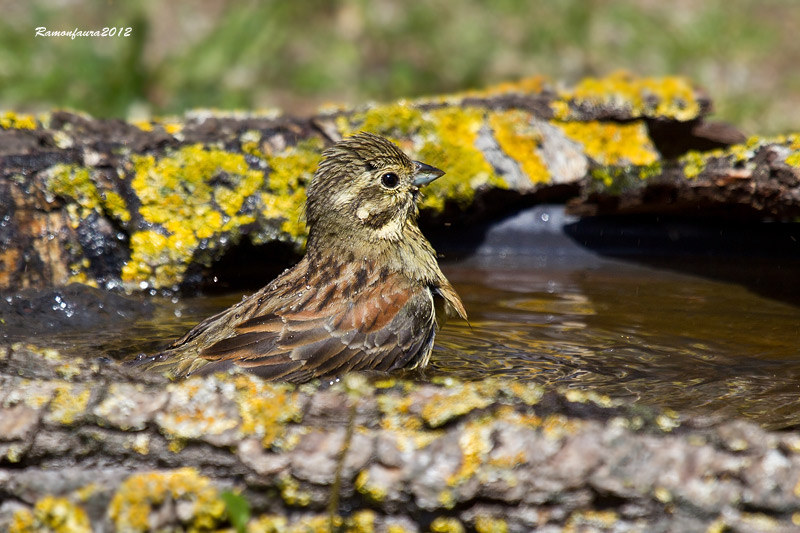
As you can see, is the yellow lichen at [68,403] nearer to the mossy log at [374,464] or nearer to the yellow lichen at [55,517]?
the mossy log at [374,464]

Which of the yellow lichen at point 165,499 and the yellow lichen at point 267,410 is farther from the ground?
the yellow lichen at point 267,410

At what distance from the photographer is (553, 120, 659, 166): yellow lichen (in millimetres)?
5664

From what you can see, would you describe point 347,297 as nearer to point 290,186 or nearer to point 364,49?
point 290,186

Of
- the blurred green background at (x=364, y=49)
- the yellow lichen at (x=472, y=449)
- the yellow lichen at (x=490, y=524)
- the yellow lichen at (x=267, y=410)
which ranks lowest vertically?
the yellow lichen at (x=490, y=524)

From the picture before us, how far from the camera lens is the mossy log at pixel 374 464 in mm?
2215

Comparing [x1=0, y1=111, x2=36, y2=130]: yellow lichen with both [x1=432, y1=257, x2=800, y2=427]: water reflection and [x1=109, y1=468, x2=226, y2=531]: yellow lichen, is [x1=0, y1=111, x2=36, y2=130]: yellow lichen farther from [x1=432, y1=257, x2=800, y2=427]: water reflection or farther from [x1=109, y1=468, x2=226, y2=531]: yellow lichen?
[x1=109, y1=468, x2=226, y2=531]: yellow lichen

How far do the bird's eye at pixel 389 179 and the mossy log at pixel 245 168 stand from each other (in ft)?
2.30

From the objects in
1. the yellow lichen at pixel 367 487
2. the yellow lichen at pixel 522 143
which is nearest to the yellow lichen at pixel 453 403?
the yellow lichen at pixel 367 487

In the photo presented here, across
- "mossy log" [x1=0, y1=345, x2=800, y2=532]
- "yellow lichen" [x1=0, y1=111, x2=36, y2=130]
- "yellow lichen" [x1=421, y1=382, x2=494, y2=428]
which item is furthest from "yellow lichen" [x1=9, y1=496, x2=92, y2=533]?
"yellow lichen" [x1=0, y1=111, x2=36, y2=130]

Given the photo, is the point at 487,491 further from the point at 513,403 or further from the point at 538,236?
the point at 538,236

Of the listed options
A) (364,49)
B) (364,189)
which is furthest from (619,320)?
(364,49)

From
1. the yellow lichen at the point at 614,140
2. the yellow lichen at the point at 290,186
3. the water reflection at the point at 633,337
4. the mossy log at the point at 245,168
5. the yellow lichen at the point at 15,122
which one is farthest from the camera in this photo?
the yellow lichen at the point at 614,140

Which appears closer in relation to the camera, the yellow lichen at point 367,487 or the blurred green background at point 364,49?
the yellow lichen at point 367,487

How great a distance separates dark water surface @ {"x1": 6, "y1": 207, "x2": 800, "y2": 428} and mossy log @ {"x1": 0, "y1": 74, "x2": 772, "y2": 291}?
12.1 inches
